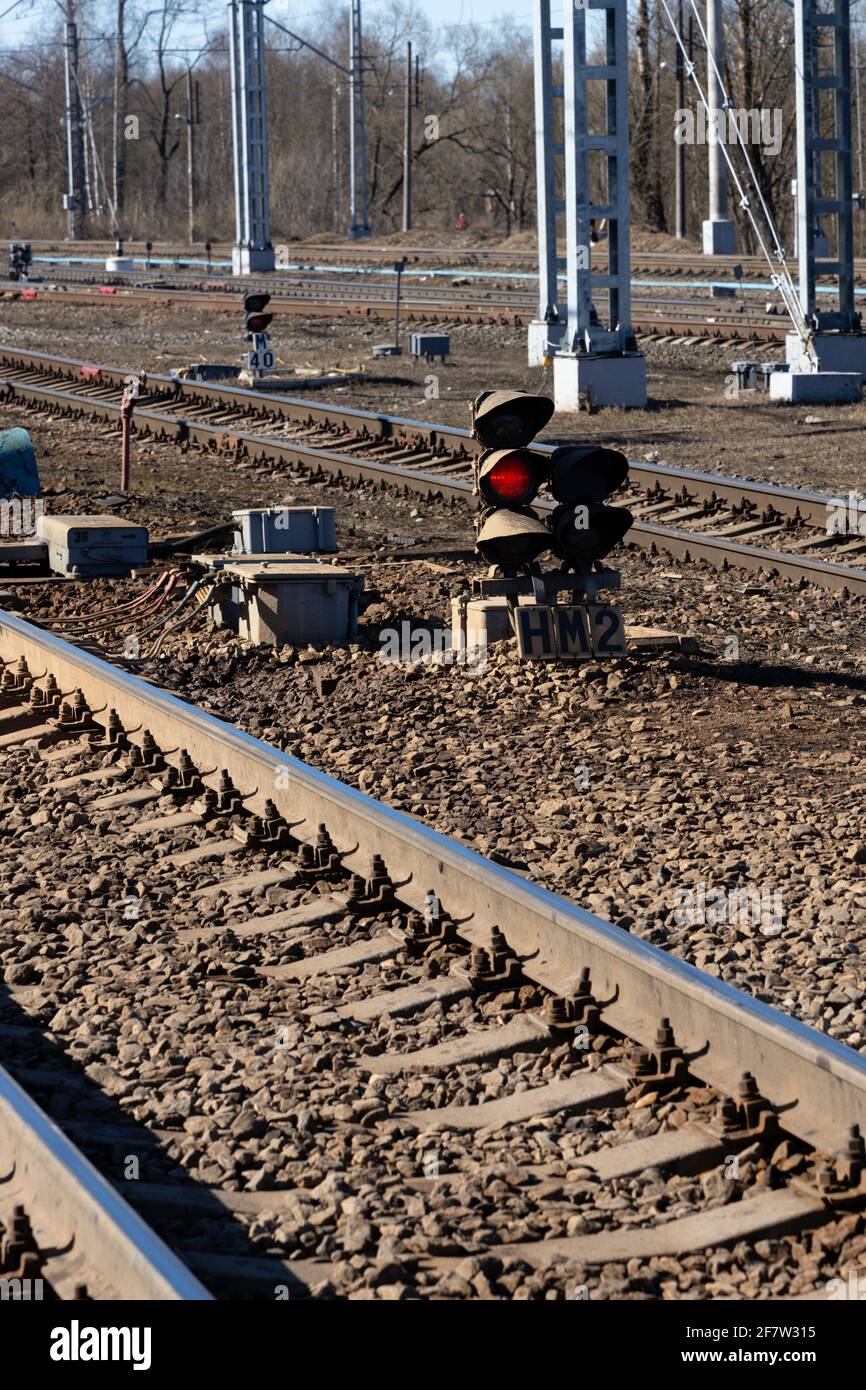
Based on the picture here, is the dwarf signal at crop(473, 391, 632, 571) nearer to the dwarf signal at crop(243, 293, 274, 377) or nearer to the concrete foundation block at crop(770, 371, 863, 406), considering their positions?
the concrete foundation block at crop(770, 371, 863, 406)

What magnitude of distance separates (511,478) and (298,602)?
144cm

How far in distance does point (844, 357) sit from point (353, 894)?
16.8m

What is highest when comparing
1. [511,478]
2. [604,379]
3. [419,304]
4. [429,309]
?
[419,304]

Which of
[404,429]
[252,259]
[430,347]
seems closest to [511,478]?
[404,429]

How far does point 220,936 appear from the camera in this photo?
6098mm

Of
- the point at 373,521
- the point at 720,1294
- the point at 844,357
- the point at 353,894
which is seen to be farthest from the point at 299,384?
the point at 720,1294

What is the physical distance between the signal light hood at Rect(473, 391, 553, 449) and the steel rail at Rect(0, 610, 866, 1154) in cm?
226

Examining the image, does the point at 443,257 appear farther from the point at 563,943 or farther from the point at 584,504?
the point at 563,943

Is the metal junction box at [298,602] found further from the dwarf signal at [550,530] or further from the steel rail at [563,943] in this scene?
the steel rail at [563,943]

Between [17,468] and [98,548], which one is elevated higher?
[17,468]

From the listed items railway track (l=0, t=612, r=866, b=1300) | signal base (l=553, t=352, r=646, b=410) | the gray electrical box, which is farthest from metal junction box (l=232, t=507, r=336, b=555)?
the gray electrical box

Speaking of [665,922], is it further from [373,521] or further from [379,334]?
[379,334]

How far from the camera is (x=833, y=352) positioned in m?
21.7
